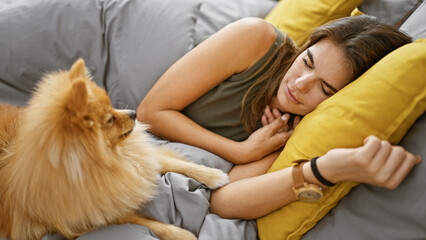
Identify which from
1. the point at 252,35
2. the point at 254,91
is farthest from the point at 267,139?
the point at 252,35

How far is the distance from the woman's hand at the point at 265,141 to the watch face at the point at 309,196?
13.0 inches

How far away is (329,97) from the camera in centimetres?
122

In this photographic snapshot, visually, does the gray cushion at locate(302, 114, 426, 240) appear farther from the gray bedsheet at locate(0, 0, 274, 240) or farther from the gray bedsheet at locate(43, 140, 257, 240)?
the gray bedsheet at locate(0, 0, 274, 240)

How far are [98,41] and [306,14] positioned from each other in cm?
111

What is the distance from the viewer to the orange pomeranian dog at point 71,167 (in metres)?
0.94

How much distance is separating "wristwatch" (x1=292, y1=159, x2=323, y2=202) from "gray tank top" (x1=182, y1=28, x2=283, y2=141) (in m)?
0.48

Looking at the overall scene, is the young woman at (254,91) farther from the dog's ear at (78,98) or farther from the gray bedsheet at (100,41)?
the dog's ear at (78,98)

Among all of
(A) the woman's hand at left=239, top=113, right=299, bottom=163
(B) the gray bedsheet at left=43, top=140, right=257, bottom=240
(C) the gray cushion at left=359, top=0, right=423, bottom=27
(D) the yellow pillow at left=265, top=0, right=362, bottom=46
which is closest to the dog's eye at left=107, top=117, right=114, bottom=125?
(B) the gray bedsheet at left=43, top=140, right=257, bottom=240

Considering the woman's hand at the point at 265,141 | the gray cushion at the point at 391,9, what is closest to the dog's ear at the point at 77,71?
the woman's hand at the point at 265,141

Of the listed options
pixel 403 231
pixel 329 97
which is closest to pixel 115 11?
pixel 329 97

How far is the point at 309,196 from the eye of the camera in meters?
1.06

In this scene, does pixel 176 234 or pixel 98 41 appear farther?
pixel 98 41

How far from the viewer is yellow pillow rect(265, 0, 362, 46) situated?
5.33 feet

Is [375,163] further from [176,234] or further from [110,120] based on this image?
[110,120]
